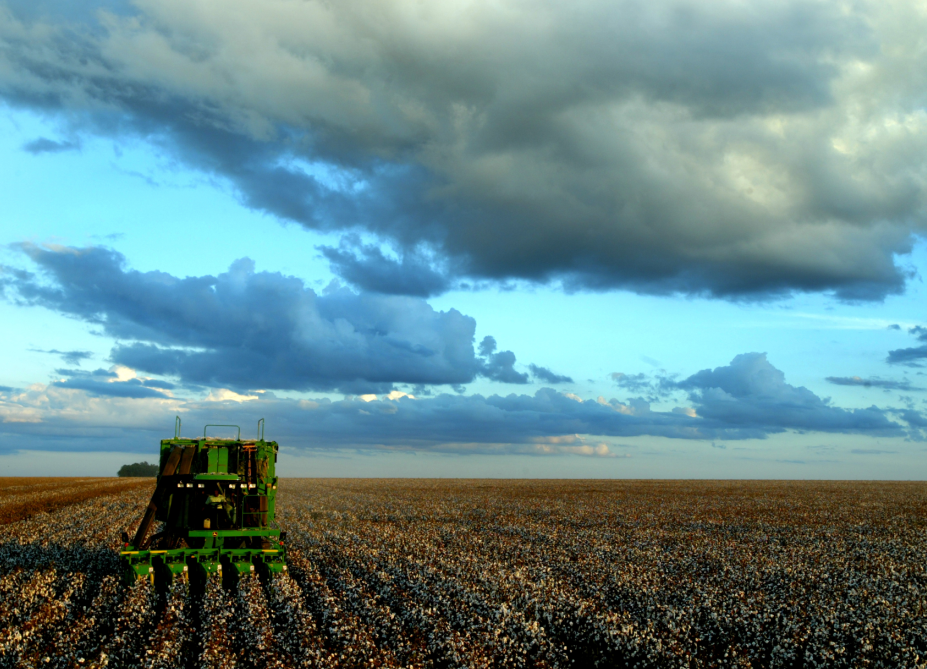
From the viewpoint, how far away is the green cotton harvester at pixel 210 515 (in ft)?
53.1

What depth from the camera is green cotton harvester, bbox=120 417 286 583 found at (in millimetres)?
16172

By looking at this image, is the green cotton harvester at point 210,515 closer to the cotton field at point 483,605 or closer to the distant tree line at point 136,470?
the cotton field at point 483,605

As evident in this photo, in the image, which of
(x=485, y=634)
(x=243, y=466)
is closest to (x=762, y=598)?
(x=485, y=634)

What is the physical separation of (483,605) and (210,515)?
8499 mm

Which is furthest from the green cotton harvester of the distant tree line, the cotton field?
the distant tree line

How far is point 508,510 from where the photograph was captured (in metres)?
42.6

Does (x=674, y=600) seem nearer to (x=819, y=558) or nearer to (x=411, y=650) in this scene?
(x=411, y=650)

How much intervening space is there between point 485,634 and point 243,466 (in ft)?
32.1

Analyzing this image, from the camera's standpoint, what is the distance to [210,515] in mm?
18453

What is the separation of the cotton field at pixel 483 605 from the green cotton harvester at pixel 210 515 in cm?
74

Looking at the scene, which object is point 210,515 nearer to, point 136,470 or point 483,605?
point 483,605

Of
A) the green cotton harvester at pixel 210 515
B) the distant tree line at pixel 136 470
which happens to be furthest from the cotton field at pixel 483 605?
the distant tree line at pixel 136 470

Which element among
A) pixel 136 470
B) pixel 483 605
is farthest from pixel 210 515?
pixel 136 470

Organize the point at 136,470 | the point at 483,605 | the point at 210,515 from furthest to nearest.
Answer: the point at 136,470 < the point at 210,515 < the point at 483,605
